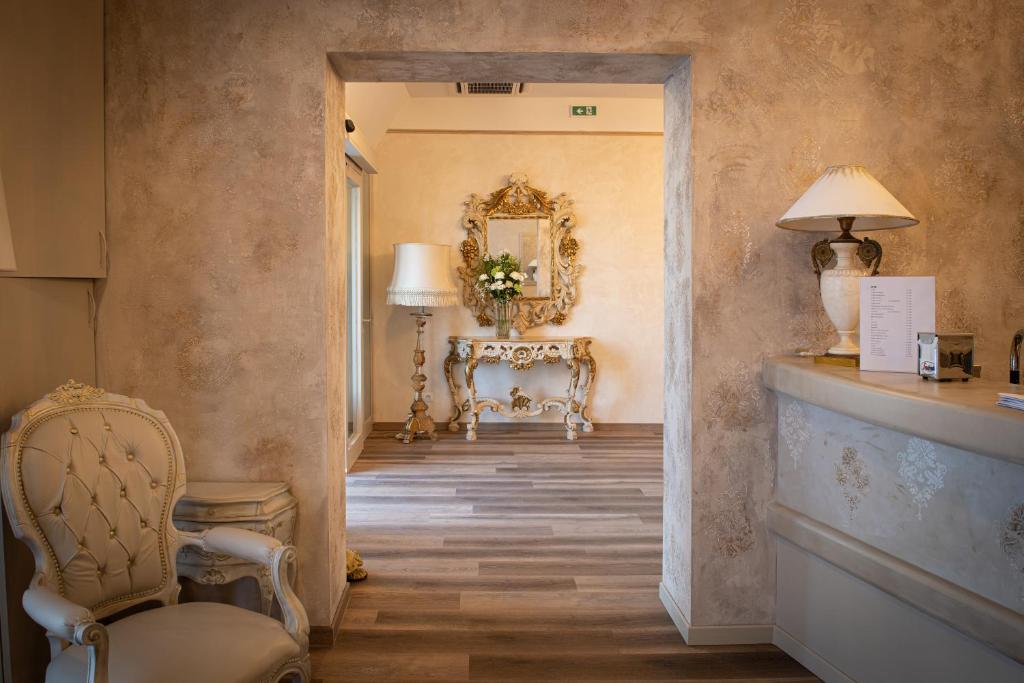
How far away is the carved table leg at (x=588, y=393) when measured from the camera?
21.9ft

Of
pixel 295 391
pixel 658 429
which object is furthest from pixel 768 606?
pixel 658 429

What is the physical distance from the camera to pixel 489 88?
6324mm

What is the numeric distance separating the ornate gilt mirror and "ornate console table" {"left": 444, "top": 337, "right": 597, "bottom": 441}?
0.39 m

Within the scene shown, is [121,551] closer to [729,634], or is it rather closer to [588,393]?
[729,634]

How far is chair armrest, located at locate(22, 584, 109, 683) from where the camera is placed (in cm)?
158

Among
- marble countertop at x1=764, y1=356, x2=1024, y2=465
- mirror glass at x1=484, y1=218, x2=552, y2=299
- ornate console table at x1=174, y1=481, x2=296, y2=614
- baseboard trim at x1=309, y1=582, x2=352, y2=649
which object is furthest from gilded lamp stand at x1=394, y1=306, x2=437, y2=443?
marble countertop at x1=764, y1=356, x2=1024, y2=465

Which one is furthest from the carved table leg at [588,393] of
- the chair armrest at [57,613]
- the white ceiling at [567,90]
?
the chair armrest at [57,613]

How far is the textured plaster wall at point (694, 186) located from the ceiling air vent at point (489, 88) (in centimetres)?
361

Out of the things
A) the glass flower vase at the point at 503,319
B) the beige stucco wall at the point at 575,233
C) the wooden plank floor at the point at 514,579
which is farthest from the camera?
the beige stucco wall at the point at 575,233

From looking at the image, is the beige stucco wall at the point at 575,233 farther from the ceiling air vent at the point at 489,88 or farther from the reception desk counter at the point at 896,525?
the reception desk counter at the point at 896,525

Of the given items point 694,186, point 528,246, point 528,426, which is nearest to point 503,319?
point 528,246

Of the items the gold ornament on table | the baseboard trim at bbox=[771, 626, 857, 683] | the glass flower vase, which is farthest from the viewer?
the glass flower vase

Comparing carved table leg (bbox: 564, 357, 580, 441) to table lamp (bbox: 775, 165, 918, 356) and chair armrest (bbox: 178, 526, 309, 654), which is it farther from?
chair armrest (bbox: 178, 526, 309, 654)

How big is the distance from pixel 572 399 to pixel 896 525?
452 cm
